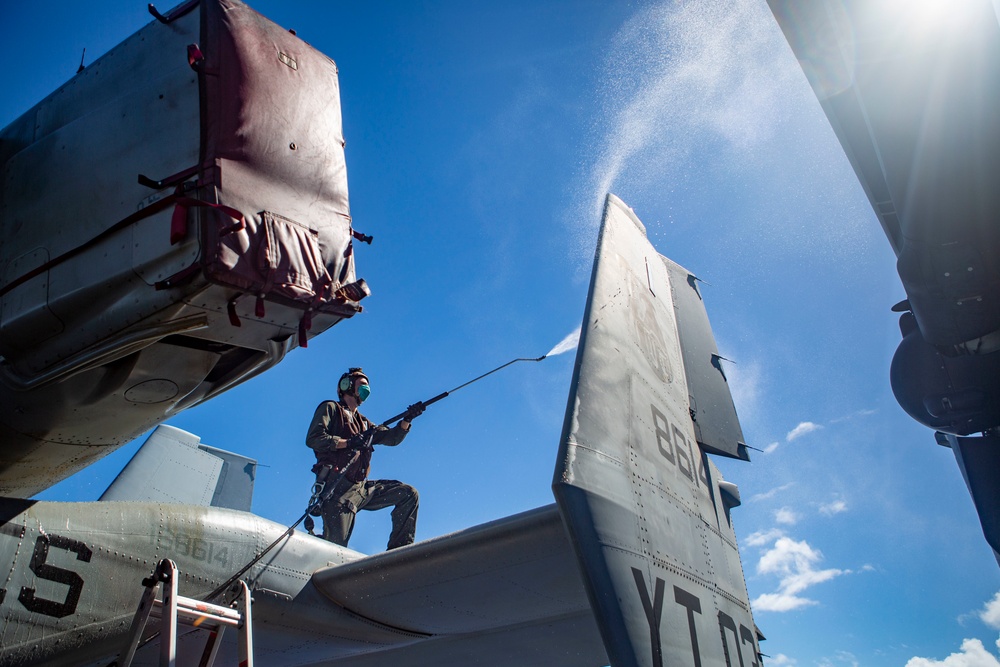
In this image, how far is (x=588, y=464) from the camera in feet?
11.0

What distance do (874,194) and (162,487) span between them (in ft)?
29.5

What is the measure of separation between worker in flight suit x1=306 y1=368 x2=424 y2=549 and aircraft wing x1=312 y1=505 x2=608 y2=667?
3.82 ft

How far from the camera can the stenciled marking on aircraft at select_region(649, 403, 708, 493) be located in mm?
4536

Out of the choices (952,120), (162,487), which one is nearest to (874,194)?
(952,120)

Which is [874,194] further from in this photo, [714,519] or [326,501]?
[326,501]

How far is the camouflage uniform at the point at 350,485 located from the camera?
6.52 m

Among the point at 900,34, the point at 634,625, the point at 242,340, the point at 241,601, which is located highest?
the point at 900,34

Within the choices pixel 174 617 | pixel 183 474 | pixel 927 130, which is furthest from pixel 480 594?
pixel 183 474

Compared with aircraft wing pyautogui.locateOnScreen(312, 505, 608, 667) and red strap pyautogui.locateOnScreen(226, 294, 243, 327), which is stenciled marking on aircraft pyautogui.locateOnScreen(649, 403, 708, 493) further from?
red strap pyautogui.locateOnScreen(226, 294, 243, 327)

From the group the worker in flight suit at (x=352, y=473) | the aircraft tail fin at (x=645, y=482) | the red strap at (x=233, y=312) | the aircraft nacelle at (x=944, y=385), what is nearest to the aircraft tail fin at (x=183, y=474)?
the worker in flight suit at (x=352, y=473)

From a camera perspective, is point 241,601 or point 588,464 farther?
point 241,601

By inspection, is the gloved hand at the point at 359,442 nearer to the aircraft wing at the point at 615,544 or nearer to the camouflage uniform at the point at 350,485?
the camouflage uniform at the point at 350,485

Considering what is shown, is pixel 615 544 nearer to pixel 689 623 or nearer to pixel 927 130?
pixel 689 623

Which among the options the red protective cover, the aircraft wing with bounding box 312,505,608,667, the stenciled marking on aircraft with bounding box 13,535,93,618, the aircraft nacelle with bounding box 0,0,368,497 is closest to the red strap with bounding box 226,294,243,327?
the aircraft nacelle with bounding box 0,0,368,497
